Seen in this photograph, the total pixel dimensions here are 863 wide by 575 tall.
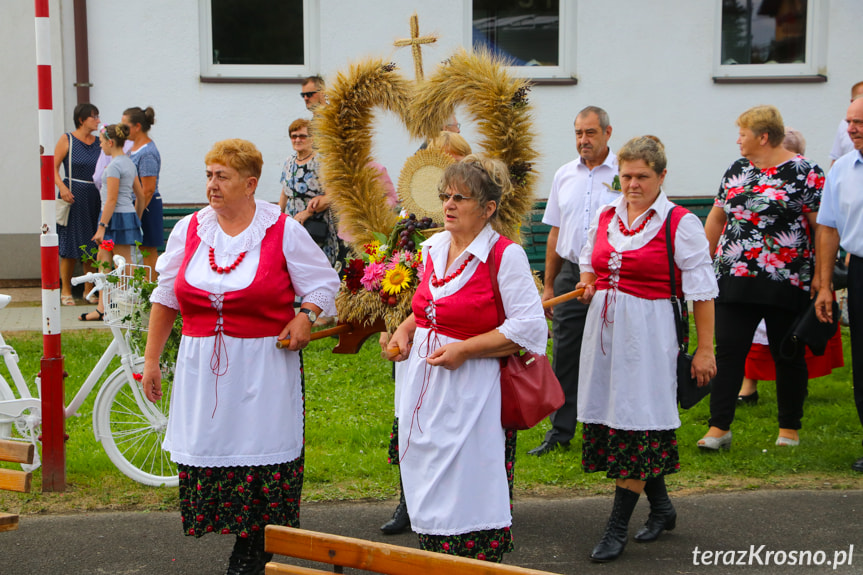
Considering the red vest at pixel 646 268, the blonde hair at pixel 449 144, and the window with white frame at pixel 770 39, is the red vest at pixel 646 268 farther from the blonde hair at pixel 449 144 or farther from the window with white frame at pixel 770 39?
the window with white frame at pixel 770 39

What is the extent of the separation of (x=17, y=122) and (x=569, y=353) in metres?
7.82

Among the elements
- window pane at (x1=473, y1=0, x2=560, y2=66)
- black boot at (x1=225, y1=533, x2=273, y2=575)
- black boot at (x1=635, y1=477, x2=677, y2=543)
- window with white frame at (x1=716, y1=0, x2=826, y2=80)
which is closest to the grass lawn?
black boot at (x1=635, y1=477, x2=677, y2=543)

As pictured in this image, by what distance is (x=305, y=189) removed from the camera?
8.23 m

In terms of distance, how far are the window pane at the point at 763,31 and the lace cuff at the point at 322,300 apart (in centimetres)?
865

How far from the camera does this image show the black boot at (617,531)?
4.53 meters

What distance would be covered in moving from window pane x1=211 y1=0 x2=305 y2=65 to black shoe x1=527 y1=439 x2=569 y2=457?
640 centimetres

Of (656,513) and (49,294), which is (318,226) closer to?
(49,294)

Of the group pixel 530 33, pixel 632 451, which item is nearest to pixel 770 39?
pixel 530 33

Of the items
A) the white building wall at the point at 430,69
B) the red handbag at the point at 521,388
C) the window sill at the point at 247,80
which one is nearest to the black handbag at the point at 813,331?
the red handbag at the point at 521,388

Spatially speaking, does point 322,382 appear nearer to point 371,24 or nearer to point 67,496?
point 67,496

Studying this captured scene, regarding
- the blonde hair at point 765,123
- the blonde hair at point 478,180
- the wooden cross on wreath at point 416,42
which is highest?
the wooden cross on wreath at point 416,42

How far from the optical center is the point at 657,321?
4.44 meters

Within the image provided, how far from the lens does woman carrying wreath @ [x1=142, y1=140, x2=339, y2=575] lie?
3969 mm

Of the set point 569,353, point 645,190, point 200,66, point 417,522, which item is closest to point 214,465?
point 417,522
